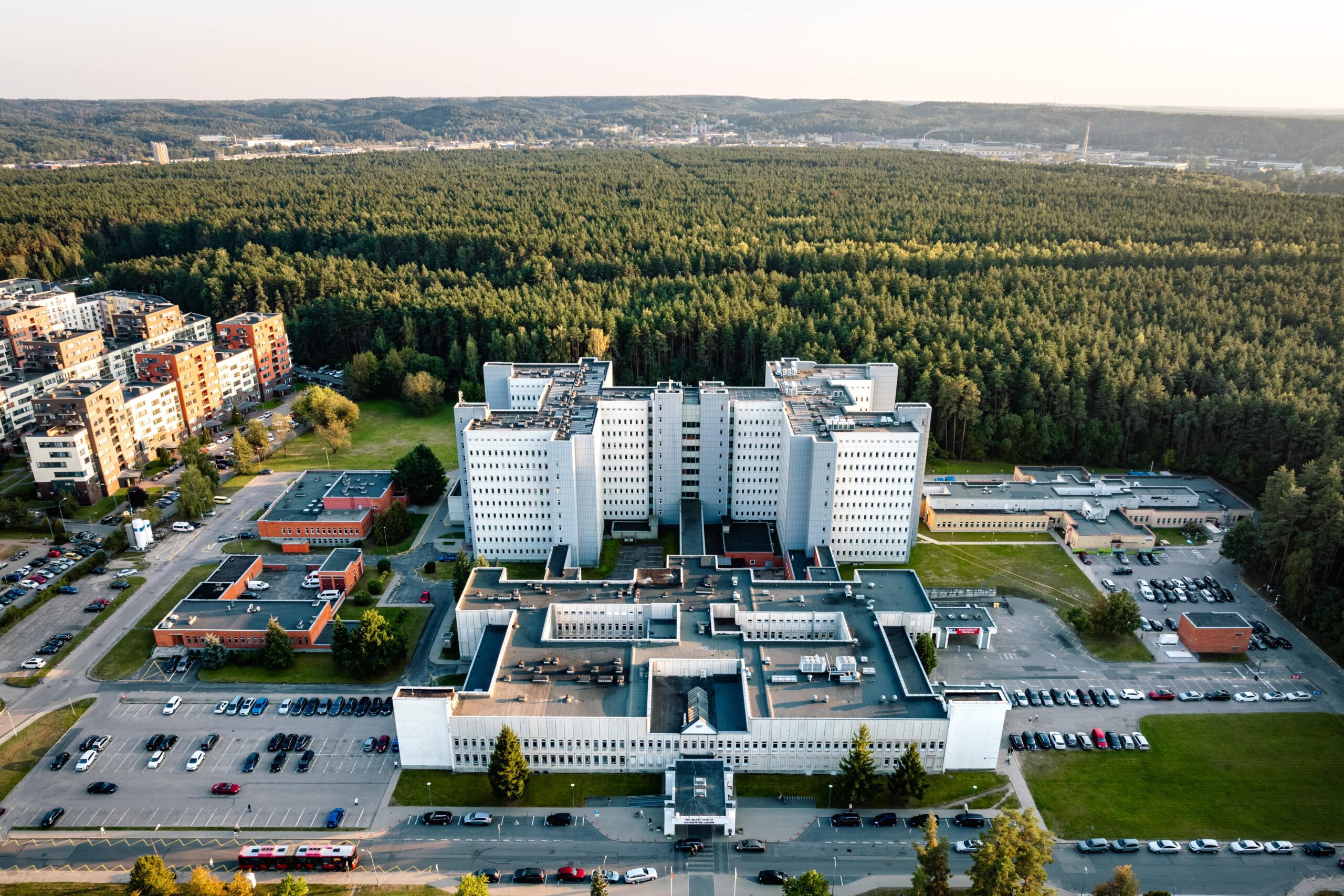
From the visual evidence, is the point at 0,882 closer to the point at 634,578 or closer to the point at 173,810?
the point at 173,810

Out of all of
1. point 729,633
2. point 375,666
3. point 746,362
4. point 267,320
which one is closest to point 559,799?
point 729,633

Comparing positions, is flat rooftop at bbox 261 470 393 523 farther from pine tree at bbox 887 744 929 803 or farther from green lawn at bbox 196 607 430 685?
pine tree at bbox 887 744 929 803

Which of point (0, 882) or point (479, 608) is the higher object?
point (479, 608)

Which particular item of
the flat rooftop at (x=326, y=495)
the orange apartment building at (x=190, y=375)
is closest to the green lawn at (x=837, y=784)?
the flat rooftop at (x=326, y=495)

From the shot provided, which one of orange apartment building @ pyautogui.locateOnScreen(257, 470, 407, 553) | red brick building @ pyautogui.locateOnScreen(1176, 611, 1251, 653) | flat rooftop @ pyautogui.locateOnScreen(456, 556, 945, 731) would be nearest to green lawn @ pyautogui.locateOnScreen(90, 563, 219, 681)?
orange apartment building @ pyautogui.locateOnScreen(257, 470, 407, 553)

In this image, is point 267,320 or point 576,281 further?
point 576,281

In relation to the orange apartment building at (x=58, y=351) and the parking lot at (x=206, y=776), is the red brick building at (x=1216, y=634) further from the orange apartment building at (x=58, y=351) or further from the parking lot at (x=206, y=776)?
the orange apartment building at (x=58, y=351)
